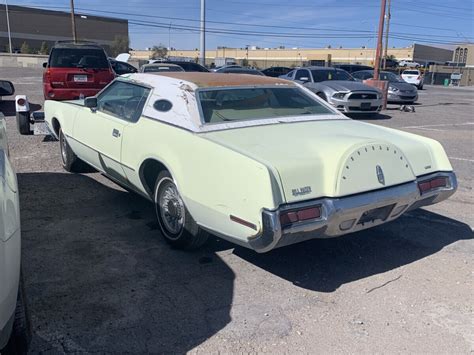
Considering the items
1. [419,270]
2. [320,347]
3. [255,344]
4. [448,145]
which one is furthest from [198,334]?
[448,145]

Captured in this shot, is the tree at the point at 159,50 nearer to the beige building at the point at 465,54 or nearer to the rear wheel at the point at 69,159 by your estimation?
the beige building at the point at 465,54

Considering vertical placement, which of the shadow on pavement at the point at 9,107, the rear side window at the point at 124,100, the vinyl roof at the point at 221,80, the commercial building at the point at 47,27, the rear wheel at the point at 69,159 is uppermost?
the commercial building at the point at 47,27

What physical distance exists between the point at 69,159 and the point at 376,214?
4262mm

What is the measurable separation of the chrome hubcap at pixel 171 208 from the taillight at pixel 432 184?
1.93 metres

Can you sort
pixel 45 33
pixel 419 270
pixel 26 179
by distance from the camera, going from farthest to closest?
1. pixel 45 33
2. pixel 26 179
3. pixel 419 270

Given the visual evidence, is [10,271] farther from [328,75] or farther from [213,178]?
[328,75]

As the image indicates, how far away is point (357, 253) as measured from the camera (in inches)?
162

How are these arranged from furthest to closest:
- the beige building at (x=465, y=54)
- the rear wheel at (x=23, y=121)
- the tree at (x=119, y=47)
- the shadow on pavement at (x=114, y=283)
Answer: the beige building at (x=465, y=54)
the tree at (x=119, y=47)
the rear wheel at (x=23, y=121)
the shadow on pavement at (x=114, y=283)

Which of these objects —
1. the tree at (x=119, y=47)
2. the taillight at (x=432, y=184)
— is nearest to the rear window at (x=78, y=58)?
the taillight at (x=432, y=184)

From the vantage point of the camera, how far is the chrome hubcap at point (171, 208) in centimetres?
386

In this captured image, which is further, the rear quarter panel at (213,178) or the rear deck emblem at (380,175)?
the rear deck emblem at (380,175)

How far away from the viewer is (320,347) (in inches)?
109

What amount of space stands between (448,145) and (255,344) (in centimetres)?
806

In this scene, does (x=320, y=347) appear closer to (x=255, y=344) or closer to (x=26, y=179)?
(x=255, y=344)
